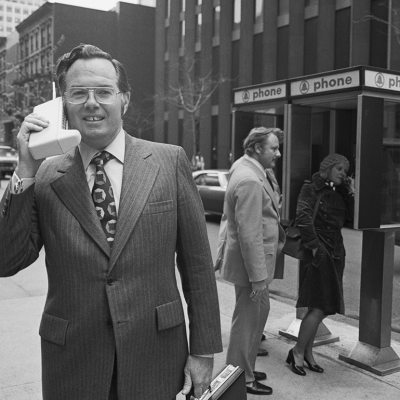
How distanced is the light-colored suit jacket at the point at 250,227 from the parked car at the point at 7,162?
96.6 ft

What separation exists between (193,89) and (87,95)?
38690mm

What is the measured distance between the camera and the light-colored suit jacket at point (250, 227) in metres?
4.00

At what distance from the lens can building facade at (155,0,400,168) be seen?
85.4ft

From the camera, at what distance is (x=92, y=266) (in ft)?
6.41

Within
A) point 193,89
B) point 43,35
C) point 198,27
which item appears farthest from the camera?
point 43,35

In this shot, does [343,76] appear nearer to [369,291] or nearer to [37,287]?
[369,291]

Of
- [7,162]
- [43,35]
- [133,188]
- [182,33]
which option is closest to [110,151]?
[133,188]

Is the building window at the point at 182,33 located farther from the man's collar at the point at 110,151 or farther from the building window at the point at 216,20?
the man's collar at the point at 110,151

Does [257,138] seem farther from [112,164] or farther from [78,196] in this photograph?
[78,196]

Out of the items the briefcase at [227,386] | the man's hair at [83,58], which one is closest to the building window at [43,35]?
the man's hair at [83,58]

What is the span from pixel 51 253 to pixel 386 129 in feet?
11.5

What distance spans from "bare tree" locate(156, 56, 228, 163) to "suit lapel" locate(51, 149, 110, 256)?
35948mm

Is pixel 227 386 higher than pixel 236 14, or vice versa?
pixel 236 14

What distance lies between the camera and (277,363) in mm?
4684
